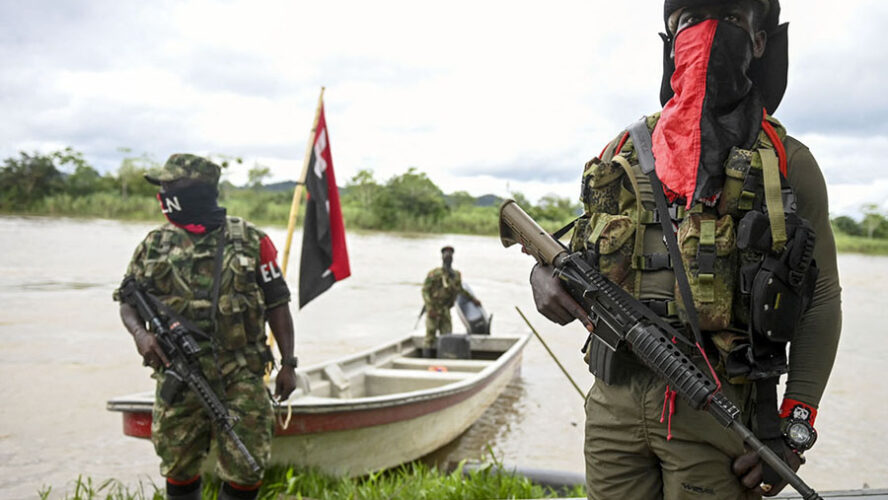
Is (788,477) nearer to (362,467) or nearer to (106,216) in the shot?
(362,467)

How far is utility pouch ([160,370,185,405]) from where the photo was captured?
312 cm

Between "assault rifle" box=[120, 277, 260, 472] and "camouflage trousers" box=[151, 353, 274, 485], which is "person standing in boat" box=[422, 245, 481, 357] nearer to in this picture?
"camouflage trousers" box=[151, 353, 274, 485]

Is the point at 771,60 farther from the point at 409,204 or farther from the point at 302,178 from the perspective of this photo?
the point at 409,204

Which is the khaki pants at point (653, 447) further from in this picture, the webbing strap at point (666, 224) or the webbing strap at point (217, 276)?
the webbing strap at point (217, 276)

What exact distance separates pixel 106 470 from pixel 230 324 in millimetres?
4726

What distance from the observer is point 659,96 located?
200cm

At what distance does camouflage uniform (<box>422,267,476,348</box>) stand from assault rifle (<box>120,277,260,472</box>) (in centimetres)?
658

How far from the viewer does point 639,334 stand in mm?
1592

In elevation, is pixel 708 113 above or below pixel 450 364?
above

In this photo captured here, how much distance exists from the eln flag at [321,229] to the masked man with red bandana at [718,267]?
14.4 feet

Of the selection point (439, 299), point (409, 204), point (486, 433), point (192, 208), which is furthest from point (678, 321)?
point (409, 204)

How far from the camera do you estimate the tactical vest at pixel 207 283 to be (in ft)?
10.7

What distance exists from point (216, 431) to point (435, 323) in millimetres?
6722

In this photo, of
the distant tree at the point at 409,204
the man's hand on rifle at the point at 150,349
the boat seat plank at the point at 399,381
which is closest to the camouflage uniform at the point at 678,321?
the man's hand on rifle at the point at 150,349
